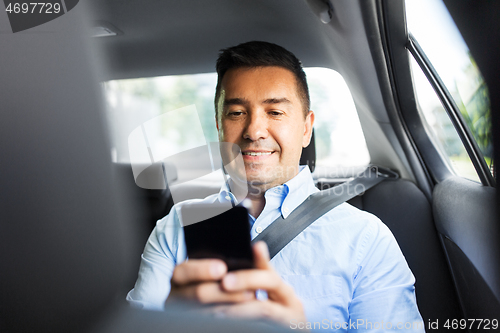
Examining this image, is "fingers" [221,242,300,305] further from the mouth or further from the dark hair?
the dark hair

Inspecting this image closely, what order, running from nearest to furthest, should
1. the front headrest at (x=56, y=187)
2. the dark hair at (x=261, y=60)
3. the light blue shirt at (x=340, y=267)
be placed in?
the front headrest at (x=56, y=187) < the light blue shirt at (x=340, y=267) < the dark hair at (x=261, y=60)

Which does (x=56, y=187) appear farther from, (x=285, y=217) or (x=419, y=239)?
(x=419, y=239)

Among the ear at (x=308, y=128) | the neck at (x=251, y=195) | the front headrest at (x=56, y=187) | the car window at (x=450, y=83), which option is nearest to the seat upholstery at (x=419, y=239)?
the car window at (x=450, y=83)

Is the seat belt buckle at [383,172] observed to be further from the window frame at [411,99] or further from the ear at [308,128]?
the ear at [308,128]

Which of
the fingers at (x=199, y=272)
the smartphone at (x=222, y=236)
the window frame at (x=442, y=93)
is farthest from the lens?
the window frame at (x=442, y=93)

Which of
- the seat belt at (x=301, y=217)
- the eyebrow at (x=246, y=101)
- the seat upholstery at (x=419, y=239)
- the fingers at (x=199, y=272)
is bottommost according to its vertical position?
the seat upholstery at (x=419, y=239)

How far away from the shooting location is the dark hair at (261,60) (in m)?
1.10

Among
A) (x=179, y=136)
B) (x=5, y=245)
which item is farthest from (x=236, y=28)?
(x=5, y=245)

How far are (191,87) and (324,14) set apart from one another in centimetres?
59

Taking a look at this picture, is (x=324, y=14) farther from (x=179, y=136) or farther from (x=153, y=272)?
(x=153, y=272)

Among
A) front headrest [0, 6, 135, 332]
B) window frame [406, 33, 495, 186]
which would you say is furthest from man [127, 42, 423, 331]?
window frame [406, 33, 495, 186]

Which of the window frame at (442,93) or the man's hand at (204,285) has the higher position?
the window frame at (442,93)

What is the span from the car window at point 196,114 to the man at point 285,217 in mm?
104

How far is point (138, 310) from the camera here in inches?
17.8
